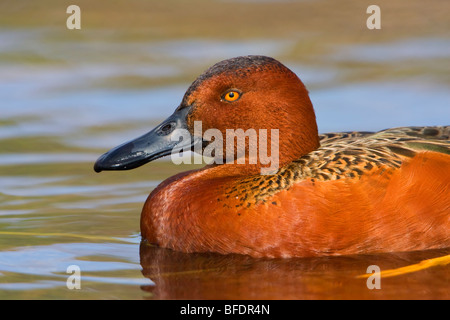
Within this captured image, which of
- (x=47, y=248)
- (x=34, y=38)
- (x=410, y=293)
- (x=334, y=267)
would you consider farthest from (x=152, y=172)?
(x=34, y=38)

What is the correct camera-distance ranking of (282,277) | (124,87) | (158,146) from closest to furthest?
(282,277) < (158,146) < (124,87)

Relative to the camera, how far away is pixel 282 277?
6621 millimetres

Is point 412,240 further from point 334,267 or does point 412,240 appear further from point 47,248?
point 47,248

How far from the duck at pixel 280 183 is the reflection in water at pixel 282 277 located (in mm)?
99

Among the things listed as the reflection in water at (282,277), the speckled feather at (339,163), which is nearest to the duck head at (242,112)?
the speckled feather at (339,163)

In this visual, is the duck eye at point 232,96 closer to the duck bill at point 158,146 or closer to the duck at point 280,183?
the duck at point 280,183

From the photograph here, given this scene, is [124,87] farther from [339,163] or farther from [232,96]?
[339,163]

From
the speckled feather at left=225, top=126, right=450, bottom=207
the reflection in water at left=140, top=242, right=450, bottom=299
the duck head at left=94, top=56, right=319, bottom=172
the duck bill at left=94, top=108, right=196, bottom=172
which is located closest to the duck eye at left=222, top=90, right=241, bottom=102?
the duck head at left=94, top=56, right=319, bottom=172

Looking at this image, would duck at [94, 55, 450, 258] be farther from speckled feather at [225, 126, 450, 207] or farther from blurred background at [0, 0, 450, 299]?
blurred background at [0, 0, 450, 299]

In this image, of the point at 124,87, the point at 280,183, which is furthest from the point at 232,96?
the point at 124,87

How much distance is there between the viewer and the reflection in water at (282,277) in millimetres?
6281

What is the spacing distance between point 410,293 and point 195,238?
173 cm

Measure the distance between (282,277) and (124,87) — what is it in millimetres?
6116

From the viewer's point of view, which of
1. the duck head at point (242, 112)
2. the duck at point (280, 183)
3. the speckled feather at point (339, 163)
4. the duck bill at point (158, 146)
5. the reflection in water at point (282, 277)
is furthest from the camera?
the duck bill at point (158, 146)
